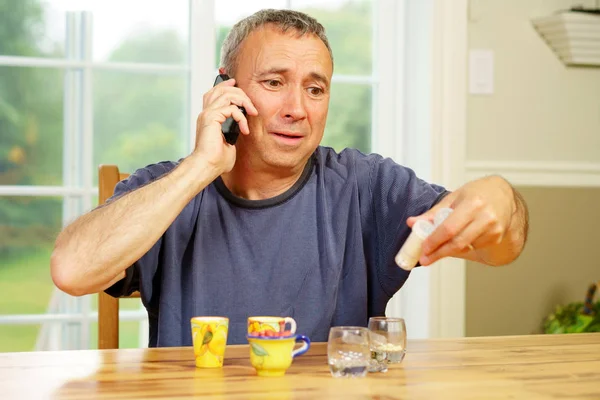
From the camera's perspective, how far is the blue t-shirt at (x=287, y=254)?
5.78 feet

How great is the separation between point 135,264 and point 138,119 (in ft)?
4.30

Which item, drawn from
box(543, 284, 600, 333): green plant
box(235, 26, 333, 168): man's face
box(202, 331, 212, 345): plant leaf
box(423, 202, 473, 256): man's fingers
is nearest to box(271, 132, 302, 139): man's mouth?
box(235, 26, 333, 168): man's face

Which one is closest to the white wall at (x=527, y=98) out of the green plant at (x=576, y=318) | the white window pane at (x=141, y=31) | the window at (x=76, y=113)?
the green plant at (x=576, y=318)

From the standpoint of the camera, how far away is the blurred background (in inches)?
114

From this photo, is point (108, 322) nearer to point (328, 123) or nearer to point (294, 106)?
point (294, 106)

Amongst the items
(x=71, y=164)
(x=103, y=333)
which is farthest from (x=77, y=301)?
(x=103, y=333)

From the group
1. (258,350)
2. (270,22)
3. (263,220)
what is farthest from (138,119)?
(258,350)

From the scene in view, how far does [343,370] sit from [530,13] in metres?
2.19

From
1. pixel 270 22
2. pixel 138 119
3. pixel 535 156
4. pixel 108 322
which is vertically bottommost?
pixel 108 322

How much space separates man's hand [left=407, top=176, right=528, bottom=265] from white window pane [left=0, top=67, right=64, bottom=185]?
5.76ft

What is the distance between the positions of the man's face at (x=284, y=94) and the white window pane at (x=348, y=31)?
131 centimetres

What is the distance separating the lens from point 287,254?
1.80 m

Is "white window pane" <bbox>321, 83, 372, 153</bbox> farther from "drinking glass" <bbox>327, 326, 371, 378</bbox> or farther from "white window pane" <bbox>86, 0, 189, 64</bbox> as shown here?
"drinking glass" <bbox>327, 326, 371, 378</bbox>

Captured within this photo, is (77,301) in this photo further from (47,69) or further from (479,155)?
(479,155)
